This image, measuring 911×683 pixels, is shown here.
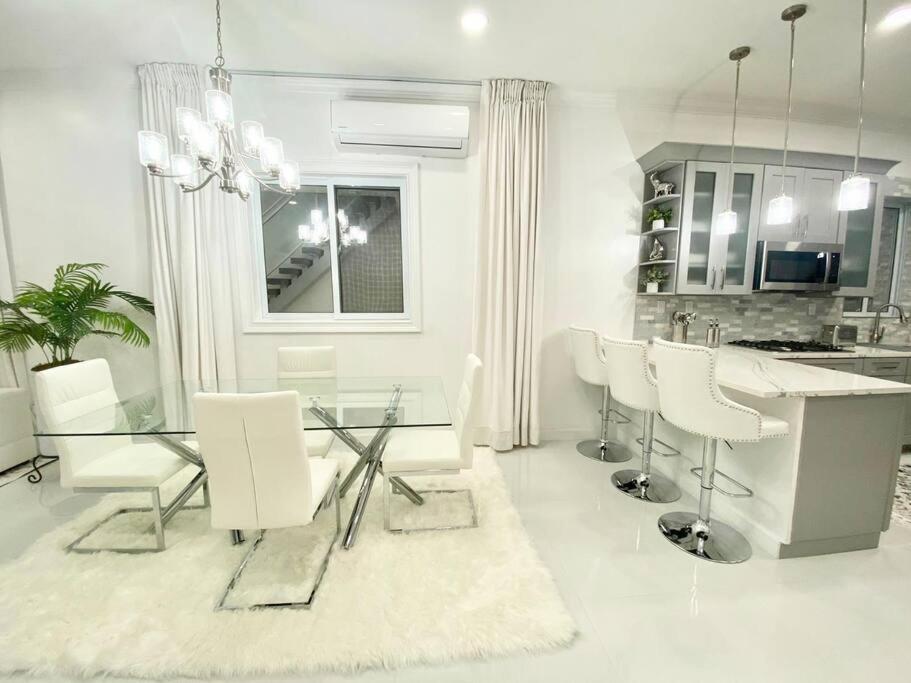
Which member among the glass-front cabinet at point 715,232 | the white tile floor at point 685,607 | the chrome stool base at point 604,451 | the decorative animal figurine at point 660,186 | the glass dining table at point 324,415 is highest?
the decorative animal figurine at point 660,186

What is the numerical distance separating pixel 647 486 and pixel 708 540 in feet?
1.81

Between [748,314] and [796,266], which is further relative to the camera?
[748,314]

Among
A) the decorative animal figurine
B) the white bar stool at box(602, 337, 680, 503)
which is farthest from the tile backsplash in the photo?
the white bar stool at box(602, 337, 680, 503)

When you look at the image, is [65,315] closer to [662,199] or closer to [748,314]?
[662,199]

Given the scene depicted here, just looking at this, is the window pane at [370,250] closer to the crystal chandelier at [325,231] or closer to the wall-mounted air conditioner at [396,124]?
the crystal chandelier at [325,231]

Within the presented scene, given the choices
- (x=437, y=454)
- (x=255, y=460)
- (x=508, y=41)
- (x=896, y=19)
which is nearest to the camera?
(x=255, y=460)

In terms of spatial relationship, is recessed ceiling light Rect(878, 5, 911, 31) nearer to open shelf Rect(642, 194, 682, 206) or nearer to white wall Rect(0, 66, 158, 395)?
open shelf Rect(642, 194, 682, 206)

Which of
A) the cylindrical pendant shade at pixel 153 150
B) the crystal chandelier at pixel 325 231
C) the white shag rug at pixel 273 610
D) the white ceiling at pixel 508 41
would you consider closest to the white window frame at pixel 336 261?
the crystal chandelier at pixel 325 231

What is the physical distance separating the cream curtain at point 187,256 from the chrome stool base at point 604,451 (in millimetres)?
3068

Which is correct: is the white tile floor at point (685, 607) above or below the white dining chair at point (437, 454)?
below

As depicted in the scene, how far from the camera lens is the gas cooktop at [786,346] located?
3.12 m

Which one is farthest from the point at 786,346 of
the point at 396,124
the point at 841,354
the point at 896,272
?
the point at 396,124

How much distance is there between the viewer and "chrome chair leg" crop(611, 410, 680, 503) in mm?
2502

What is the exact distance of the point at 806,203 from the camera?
316 cm
